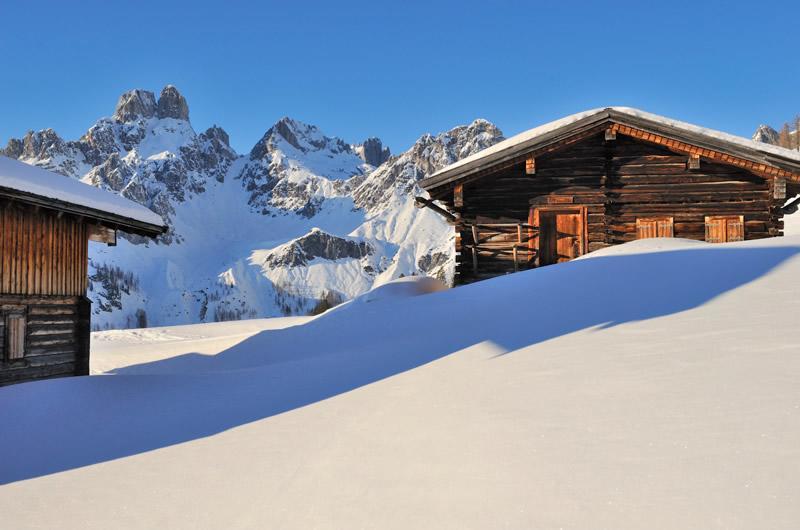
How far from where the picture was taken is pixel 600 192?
56.6 ft

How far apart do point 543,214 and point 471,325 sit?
8.23 meters

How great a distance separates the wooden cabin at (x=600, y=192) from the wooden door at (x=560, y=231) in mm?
27

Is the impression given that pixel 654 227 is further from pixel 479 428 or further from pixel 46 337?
pixel 46 337

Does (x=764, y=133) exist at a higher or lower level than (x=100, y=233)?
higher

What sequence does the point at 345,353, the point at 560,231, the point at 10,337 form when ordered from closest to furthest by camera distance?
the point at 345,353 < the point at 10,337 < the point at 560,231

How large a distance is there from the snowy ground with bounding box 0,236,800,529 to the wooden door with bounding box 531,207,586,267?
704 cm

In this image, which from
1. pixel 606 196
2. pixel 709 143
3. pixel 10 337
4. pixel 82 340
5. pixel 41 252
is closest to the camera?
pixel 10 337

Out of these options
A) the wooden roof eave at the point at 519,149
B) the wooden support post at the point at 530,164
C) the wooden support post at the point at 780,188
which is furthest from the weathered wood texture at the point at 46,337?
the wooden support post at the point at 780,188

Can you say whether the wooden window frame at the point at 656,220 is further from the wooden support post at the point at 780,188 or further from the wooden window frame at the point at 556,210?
the wooden support post at the point at 780,188

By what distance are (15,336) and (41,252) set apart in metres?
1.59

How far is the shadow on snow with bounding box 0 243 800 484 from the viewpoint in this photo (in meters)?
6.56

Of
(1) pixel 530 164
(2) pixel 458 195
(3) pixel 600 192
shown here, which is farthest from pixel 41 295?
(3) pixel 600 192

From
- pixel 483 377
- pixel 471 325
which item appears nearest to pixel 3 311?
pixel 471 325

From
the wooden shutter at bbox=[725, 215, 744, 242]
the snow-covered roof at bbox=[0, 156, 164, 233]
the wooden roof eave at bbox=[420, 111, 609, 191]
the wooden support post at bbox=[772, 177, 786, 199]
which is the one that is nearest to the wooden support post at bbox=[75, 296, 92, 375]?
the snow-covered roof at bbox=[0, 156, 164, 233]
